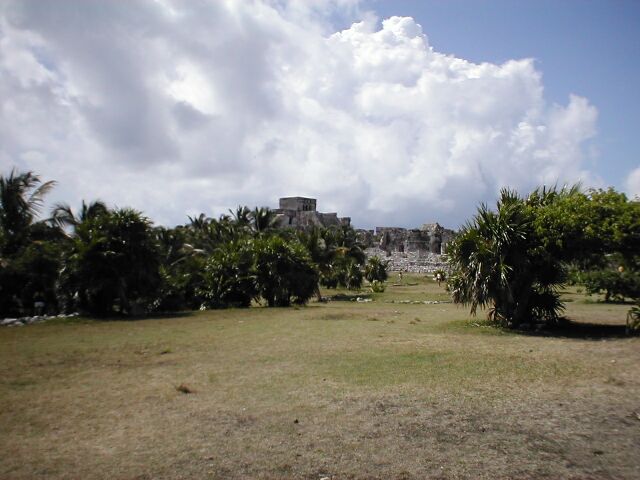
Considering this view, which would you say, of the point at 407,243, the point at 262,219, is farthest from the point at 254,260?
the point at 407,243

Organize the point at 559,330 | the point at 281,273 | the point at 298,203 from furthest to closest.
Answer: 1. the point at 298,203
2. the point at 281,273
3. the point at 559,330

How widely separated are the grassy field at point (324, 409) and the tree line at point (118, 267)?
25.8 ft

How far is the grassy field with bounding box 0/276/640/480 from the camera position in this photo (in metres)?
5.03

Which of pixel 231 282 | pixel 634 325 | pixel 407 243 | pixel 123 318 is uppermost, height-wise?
pixel 407 243

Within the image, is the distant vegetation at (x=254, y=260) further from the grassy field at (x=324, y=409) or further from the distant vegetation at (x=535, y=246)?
the grassy field at (x=324, y=409)

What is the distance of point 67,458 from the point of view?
516 centimetres

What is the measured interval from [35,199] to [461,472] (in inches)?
911

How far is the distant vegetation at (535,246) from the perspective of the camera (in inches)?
519

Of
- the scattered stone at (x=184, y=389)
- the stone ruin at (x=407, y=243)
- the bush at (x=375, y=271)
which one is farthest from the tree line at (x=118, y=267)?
the stone ruin at (x=407, y=243)

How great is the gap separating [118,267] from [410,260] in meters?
49.2

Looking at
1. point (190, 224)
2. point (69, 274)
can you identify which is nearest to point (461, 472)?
point (69, 274)

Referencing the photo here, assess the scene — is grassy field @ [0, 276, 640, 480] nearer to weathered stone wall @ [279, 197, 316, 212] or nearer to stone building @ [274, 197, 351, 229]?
stone building @ [274, 197, 351, 229]

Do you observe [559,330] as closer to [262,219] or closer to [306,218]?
[262,219]

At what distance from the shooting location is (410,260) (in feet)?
215
